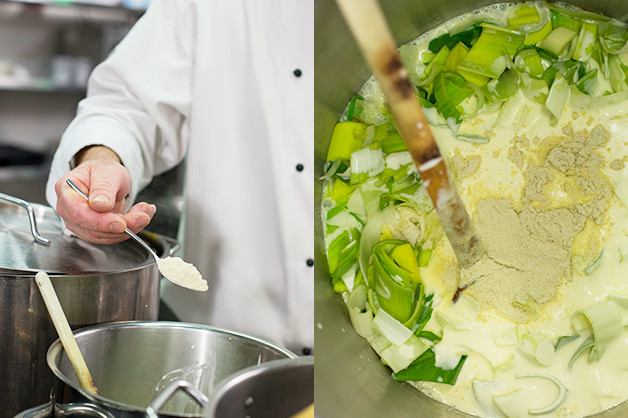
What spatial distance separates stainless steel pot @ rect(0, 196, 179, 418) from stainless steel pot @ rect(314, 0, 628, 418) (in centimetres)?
14

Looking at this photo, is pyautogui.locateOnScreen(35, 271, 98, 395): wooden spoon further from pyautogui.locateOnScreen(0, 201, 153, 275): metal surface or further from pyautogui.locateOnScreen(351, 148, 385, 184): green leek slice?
pyautogui.locateOnScreen(351, 148, 385, 184): green leek slice

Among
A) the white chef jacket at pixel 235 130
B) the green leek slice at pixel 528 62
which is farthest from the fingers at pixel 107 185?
the green leek slice at pixel 528 62

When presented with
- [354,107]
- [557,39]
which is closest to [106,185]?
[354,107]

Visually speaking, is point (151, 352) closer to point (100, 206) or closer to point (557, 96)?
point (100, 206)

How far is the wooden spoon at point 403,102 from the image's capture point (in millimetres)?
270

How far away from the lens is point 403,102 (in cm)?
30

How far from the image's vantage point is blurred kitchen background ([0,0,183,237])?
2.01 meters

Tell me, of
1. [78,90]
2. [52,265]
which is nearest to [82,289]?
[52,265]

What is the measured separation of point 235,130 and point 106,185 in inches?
10.9

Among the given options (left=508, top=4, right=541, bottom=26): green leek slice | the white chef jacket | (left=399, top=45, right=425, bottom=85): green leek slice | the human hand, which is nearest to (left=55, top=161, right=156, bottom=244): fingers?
the human hand

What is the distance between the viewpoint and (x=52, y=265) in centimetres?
46

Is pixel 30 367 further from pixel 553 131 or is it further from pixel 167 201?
pixel 553 131

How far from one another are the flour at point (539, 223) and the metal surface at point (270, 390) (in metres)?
0.24

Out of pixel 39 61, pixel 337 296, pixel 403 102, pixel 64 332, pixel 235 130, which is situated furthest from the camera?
pixel 39 61
